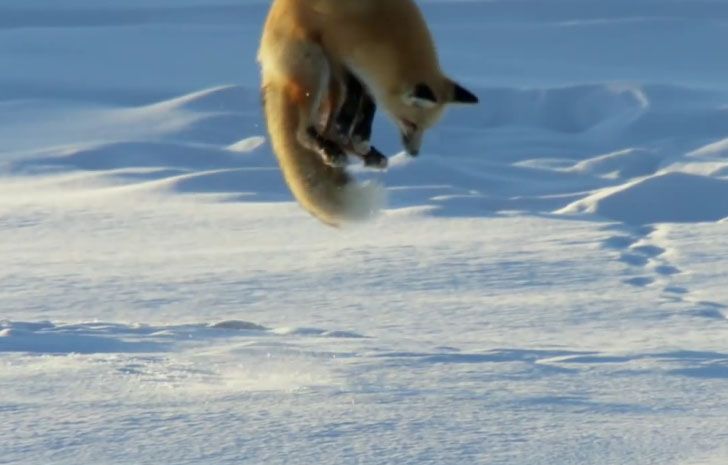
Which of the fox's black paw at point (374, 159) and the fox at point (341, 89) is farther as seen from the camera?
the fox's black paw at point (374, 159)

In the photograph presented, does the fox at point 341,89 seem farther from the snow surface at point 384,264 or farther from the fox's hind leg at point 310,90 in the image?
the snow surface at point 384,264

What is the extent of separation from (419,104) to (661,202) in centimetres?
956

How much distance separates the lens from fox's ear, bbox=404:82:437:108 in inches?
55.7

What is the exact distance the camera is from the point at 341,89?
4.89 feet

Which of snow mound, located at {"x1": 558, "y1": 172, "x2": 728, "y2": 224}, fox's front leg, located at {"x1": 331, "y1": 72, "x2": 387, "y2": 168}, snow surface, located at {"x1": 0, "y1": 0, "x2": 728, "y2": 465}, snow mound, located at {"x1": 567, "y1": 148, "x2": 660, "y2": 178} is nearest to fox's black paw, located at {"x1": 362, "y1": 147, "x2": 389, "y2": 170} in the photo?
fox's front leg, located at {"x1": 331, "y1": 72, "x2": 387, "y2": 168}

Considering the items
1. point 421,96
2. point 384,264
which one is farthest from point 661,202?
point 421,96

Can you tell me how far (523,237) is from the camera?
966 centimetres

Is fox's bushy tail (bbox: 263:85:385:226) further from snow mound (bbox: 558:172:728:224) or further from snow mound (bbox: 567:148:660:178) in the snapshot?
snow mound (bbox: 567:148:660:178)

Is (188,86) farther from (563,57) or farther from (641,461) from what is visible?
(641,461)

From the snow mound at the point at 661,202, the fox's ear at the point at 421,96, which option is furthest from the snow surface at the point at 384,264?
the fox's ear at the point at 421,96

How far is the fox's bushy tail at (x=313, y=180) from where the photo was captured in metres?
1.50

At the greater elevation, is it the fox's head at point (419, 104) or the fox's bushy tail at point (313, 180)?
the fox's head at point (419, 104)

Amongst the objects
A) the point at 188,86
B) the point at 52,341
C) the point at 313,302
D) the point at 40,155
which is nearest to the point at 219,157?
the point at 40,155

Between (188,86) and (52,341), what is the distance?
10.5m
